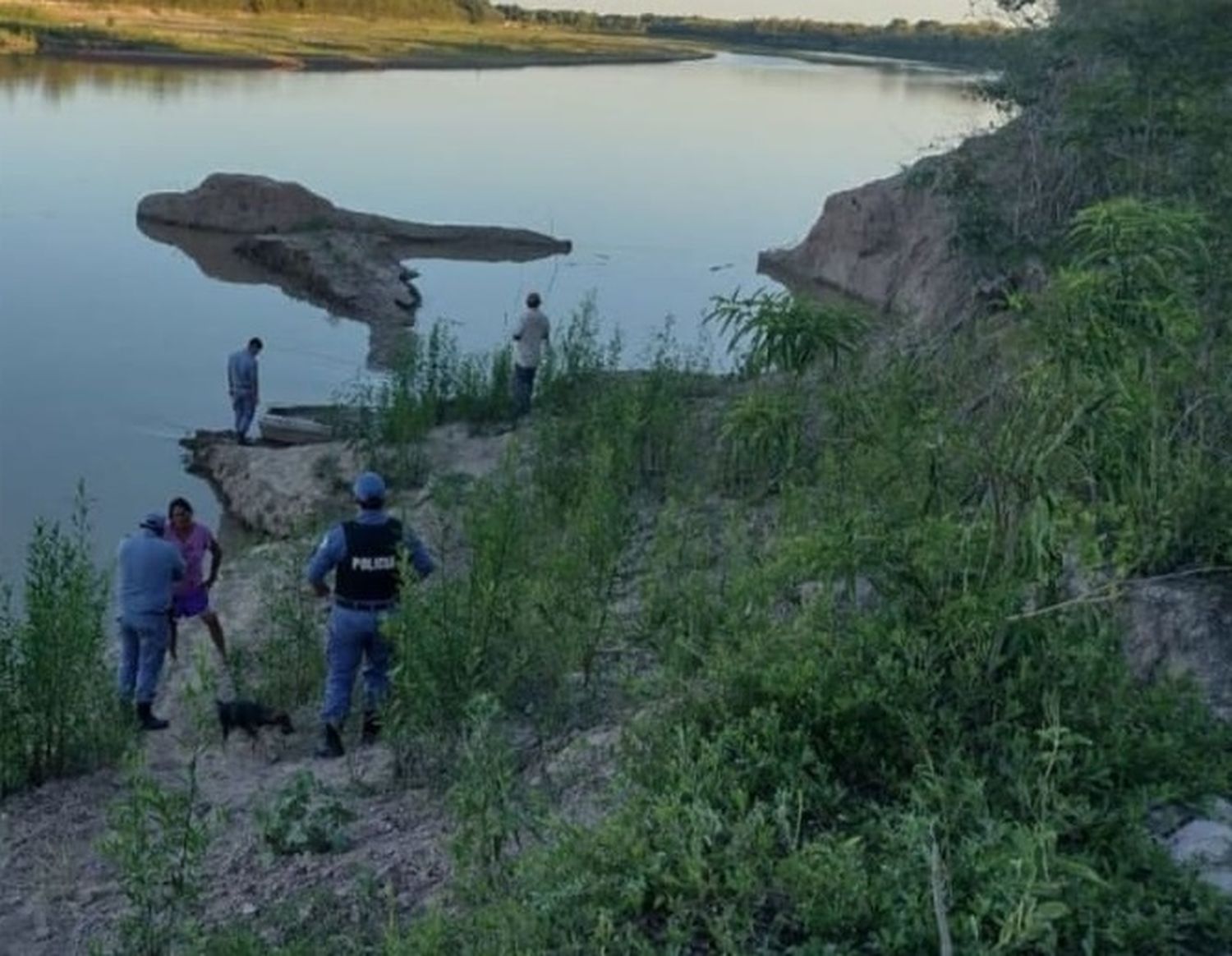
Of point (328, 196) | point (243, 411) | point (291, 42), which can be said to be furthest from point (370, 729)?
point (291, 42)

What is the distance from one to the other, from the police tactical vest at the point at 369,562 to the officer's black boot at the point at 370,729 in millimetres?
622

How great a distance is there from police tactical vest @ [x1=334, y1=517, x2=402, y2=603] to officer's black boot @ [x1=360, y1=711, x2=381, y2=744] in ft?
2.04

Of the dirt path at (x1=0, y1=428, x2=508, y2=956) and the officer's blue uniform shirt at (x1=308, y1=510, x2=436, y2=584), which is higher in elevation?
the officer's blue uniform shirt at (x1=308, y1=510, x2=436, y2=584)

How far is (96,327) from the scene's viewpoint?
21516 millimetres

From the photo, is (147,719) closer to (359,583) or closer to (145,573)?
(145,573)

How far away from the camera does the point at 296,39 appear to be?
83375mm

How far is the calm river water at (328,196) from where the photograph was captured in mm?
17578

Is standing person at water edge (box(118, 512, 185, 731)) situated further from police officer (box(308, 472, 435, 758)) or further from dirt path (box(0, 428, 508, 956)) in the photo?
police officer (box(308, 472, 435, 758))

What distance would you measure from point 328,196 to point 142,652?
28424 millimetres

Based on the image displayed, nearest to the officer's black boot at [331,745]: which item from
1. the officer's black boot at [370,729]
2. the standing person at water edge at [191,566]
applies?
the officer's black boot at [370,729]

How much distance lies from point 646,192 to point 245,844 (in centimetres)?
3441

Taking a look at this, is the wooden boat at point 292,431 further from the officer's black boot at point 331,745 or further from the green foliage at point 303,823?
the green foliage at point 303,823

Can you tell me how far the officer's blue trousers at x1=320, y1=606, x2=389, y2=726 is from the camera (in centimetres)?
781

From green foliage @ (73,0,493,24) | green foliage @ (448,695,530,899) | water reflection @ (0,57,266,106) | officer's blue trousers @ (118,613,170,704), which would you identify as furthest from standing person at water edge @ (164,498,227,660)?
green foliage @ (73,0,493,24)
